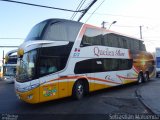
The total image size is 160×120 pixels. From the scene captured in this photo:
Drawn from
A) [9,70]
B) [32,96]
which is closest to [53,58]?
[32,96]

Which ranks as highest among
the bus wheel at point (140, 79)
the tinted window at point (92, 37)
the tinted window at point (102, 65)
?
the tinted window at point (92, 37)

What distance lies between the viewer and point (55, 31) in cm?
1219

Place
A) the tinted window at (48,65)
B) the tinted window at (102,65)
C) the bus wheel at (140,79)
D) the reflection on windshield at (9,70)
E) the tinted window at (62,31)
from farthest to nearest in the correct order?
the reflection on windshield at (9,70)
the bus wheel at (140,79)
the tinted window at (102,65)
the tinted window at (62,31)
the tinted window at (48,65)

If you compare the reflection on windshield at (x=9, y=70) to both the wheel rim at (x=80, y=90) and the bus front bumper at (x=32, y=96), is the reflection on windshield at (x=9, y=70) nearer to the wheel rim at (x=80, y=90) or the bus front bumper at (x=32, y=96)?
the wheel rim at (x=80, y=90)

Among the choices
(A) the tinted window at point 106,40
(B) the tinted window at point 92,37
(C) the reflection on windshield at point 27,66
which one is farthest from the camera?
(A) the tinted window at point 106,40

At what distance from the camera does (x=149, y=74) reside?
24062 mm

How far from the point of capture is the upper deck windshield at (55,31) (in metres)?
11.7

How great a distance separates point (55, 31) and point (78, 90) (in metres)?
3.30

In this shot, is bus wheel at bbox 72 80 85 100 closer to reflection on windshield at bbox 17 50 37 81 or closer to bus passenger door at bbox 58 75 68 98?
bus passenger door at bbox 58 75 68 98

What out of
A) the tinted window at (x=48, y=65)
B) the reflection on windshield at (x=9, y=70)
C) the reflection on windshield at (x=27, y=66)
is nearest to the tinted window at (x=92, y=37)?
the tinted window at (x=48, y=65)

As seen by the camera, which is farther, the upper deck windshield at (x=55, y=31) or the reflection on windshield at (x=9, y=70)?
the reflection on windshield at (x=9, y=70)

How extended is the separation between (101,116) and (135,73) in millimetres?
11946

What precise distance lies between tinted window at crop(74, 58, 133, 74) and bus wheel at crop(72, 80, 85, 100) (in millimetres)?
599

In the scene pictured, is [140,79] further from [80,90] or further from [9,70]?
[9,70]
